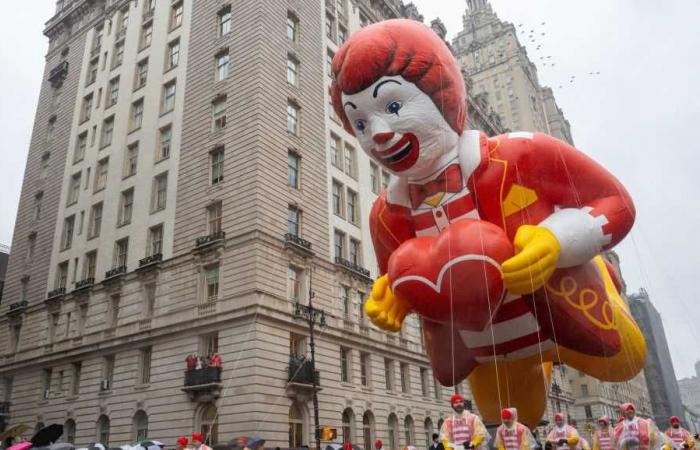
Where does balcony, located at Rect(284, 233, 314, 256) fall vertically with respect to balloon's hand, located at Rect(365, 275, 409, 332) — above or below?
above

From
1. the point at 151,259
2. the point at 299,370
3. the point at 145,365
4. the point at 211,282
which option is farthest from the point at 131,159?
the point at 299,370

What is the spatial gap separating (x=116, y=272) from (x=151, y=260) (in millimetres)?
2877

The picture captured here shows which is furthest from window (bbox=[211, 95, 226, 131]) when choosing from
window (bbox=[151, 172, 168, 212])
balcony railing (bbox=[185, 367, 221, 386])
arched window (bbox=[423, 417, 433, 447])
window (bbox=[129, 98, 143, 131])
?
arched window (bbox=[423, 417, 433, 447])

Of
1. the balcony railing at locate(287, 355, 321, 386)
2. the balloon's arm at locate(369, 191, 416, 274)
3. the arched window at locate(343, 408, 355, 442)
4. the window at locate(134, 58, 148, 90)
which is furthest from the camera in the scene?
the window at locate(134, 58, 148, 90)

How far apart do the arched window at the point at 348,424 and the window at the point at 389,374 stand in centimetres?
389

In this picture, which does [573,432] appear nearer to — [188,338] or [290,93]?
[188,338]

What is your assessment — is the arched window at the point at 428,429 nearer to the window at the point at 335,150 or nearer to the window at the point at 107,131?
the window at the point at 335,150

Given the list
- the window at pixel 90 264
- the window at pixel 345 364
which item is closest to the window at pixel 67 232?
the window at pixel 90 264

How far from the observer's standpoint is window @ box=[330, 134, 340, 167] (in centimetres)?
3180

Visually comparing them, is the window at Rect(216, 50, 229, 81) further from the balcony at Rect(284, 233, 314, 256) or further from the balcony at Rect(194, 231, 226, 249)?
the balcony at Rect(284, 233, 314, 256)

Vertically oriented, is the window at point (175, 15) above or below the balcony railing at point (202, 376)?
above

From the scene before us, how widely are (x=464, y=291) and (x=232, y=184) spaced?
21638 millimetres

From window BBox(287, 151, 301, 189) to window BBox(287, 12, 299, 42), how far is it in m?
7.36

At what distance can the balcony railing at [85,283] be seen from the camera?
30.0 metres
